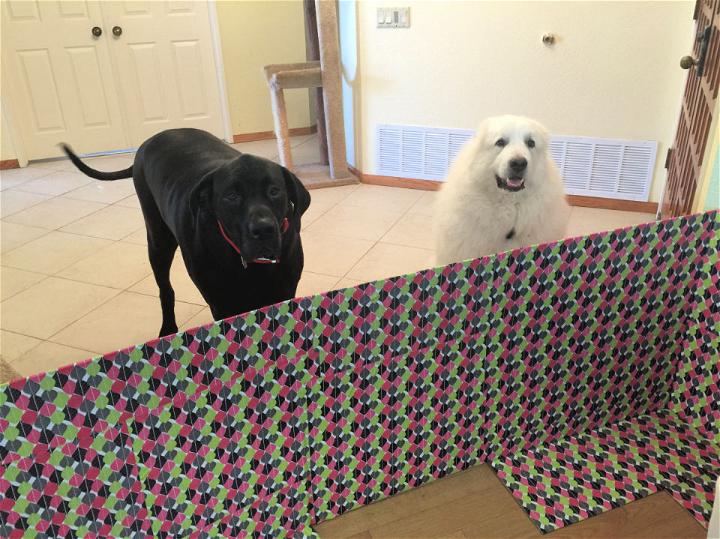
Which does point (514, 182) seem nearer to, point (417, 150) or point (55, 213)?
point (417, 150)

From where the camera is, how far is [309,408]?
1236 millimetres

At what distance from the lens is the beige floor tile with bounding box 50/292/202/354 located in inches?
91.9

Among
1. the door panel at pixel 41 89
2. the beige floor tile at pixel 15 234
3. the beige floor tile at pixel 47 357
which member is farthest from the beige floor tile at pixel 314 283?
the door panel at pixel 41 89

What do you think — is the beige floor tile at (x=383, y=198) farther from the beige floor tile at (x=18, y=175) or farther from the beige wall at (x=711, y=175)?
the beige floor tile at (x=18, y=175)

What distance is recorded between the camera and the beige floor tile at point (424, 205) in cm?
358

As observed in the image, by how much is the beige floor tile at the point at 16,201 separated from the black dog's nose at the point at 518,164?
3286 mm

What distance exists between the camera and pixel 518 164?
1.84m

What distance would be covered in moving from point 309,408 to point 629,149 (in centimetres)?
281

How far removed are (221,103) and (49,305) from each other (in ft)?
9.99

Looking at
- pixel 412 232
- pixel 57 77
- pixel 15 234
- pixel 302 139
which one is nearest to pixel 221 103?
pixel 302 139

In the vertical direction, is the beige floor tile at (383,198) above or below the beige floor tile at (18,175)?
below

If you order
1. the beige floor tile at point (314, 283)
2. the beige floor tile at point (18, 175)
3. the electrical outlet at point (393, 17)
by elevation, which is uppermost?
the electrical outlet at point (393, 17)

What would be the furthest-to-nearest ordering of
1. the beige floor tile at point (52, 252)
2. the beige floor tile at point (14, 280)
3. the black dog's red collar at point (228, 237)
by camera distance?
the beige floor tile at point (52, 252) → the beige floor tile at point (14, 280) → the black dog's red collar at point (228, 237)

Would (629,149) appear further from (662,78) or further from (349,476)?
(349,476)
